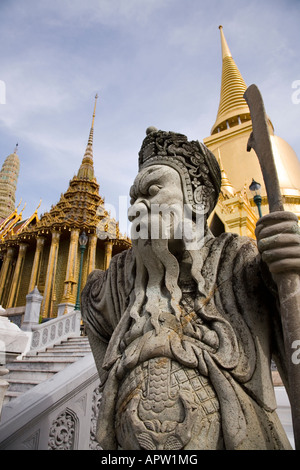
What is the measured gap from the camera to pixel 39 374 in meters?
6.03

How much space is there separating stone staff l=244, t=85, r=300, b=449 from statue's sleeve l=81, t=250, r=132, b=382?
87 cm

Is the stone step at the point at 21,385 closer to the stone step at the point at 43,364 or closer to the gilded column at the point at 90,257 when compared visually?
the stone step at the point at 43,364

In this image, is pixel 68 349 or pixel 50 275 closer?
pixel 68 349

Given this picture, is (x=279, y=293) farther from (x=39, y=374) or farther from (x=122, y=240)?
(x=122, y=240)

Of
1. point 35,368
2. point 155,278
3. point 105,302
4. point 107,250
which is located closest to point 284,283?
point 155,278

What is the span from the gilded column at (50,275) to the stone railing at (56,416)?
1539cm

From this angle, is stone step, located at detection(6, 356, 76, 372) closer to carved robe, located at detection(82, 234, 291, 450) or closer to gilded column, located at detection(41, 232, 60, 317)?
carved robe, located at detection(82, 234, 291, 450)

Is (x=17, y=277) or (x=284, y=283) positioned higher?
(x=17, y=277)

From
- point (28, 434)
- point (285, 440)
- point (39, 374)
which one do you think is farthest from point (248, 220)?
point (285, 440)

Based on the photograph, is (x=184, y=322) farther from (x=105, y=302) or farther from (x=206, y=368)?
(x=105, y=302)

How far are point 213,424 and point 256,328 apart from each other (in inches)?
18.7

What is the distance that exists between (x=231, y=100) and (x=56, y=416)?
22.4 meters

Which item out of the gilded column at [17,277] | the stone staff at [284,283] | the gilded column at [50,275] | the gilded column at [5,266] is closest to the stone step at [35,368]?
the stone staff at [284,283]

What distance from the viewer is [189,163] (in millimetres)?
1934
